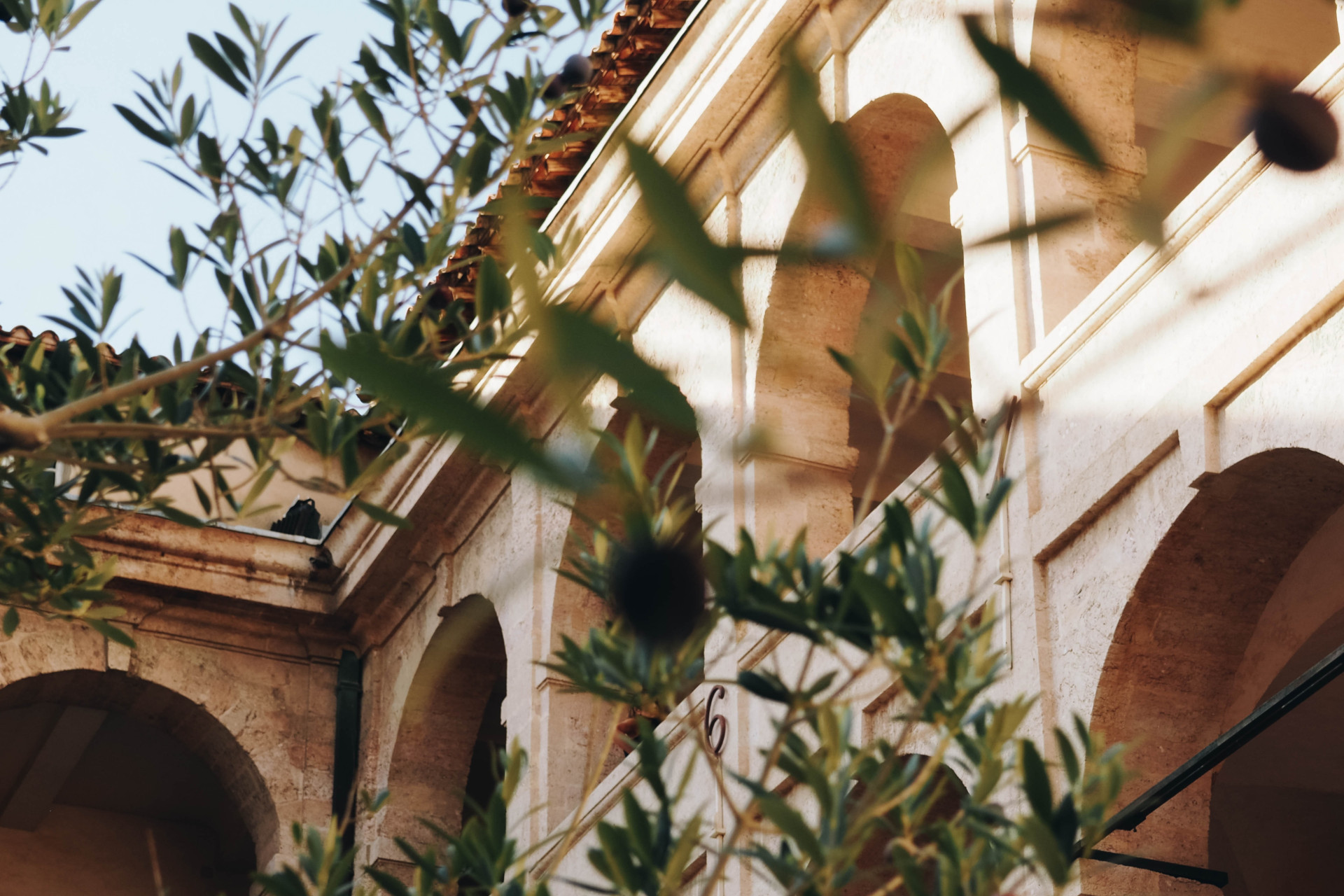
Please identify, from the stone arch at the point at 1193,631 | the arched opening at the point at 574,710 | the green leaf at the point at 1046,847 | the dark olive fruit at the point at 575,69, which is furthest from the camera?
the arched opening at the point at 574,710

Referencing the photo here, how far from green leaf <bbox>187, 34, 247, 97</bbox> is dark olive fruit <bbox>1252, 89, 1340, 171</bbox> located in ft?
10.7

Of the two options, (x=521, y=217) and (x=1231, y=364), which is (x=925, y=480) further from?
(x=521, y=217)

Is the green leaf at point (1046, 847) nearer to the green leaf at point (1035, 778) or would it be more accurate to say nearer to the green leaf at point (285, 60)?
the green leaf at point (1035, 778)

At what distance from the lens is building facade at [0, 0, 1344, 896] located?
4.55m

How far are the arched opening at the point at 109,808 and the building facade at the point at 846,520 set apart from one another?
2cm

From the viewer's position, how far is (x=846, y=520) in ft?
21.9

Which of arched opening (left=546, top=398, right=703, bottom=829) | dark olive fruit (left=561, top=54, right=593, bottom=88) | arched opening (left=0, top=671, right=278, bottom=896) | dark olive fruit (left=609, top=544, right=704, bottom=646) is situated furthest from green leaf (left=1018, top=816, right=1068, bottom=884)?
arched opening (left=0, top=671, right=278, bottom=896)

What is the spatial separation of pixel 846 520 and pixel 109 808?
6.67 meters

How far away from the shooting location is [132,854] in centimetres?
1134

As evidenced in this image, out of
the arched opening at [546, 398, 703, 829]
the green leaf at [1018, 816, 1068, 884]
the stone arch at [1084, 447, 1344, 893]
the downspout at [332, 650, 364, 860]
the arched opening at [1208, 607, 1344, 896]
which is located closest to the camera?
the green leaf at [1018, 816, 1068, 884]

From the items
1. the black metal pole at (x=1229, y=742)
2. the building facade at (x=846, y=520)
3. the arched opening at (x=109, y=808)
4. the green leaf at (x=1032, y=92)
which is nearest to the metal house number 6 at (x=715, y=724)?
the building facade at (x=846, y=520)

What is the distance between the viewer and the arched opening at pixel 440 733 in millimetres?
9375

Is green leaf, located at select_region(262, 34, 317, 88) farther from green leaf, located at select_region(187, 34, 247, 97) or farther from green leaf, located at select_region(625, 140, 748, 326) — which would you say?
green leaf, located at select_region(625, 140, 748, 326)

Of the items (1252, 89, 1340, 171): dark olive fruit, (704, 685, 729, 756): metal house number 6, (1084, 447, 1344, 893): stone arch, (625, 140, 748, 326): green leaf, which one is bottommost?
(625, 140, 748, 326): green leaf
